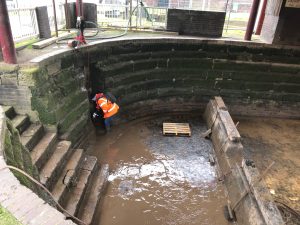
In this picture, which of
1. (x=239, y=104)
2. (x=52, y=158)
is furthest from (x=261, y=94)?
(x=52, y=158)

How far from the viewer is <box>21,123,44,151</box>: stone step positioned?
210 inches

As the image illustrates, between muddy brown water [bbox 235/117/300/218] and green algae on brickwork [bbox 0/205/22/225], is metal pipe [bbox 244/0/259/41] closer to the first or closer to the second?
muddy brown water [bbox 235/117/300/218]

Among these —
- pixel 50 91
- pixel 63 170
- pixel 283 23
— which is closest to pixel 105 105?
pixel 50 91

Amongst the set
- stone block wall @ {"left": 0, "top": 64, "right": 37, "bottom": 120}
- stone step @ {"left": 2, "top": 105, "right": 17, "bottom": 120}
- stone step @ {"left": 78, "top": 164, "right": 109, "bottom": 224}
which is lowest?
stone step @ {"left": 78, "top": 164, "right": 109, "bottom": 224}

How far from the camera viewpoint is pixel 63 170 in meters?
5.70

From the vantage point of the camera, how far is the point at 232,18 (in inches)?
564

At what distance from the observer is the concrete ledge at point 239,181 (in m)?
4.69

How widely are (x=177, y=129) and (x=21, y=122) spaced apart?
16.5 feet

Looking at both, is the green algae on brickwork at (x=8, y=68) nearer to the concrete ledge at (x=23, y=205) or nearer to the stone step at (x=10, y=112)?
the stone step at (x=10, y=112)

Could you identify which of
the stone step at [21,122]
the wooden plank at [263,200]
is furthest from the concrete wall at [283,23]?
the stone step at [21,122]

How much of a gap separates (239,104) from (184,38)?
3559 mm

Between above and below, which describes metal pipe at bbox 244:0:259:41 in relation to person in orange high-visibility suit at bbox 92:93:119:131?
above

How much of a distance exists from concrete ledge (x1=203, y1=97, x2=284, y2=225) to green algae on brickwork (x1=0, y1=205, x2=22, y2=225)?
401 centimetres

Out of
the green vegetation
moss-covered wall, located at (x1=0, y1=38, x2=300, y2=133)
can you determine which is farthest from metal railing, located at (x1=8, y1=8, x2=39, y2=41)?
moss-covered wall, located at (x1=0, y1=38, x2=300, y2=133)
